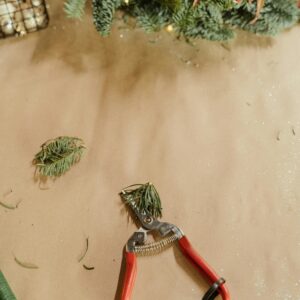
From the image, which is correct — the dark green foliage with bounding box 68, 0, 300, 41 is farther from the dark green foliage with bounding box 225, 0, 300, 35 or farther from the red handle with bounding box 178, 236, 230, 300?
the red handle with bounding box 178, 236, 230, 300

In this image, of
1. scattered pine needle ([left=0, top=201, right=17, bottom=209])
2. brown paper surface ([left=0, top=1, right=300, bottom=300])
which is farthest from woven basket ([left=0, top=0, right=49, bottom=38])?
scattered pine needle ([left=0, top=201, right=17, bottom=209])

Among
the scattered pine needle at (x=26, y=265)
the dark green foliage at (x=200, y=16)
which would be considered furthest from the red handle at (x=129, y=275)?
the dark green foliage at (x=200, y=16)

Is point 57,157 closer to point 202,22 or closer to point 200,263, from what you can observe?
point 200,263

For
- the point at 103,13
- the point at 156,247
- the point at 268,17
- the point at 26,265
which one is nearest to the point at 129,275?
the point at 156,247

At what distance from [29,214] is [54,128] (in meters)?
0.18

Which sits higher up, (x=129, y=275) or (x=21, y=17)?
(x=21, y=17)

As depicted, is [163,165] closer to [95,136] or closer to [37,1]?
[95,136]

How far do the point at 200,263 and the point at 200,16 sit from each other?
1.64 feet

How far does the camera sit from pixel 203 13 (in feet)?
2.87

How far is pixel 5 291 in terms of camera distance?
2.15 feet

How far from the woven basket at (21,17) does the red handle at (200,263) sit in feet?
1.82

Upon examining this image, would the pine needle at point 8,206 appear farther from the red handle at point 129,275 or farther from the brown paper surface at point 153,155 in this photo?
the red handle at point 129,275

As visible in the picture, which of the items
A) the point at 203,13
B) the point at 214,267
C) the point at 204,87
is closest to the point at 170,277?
the point at 214,267

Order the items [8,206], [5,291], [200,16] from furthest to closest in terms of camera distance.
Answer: [200,16] < [8,206] < [5,291]
